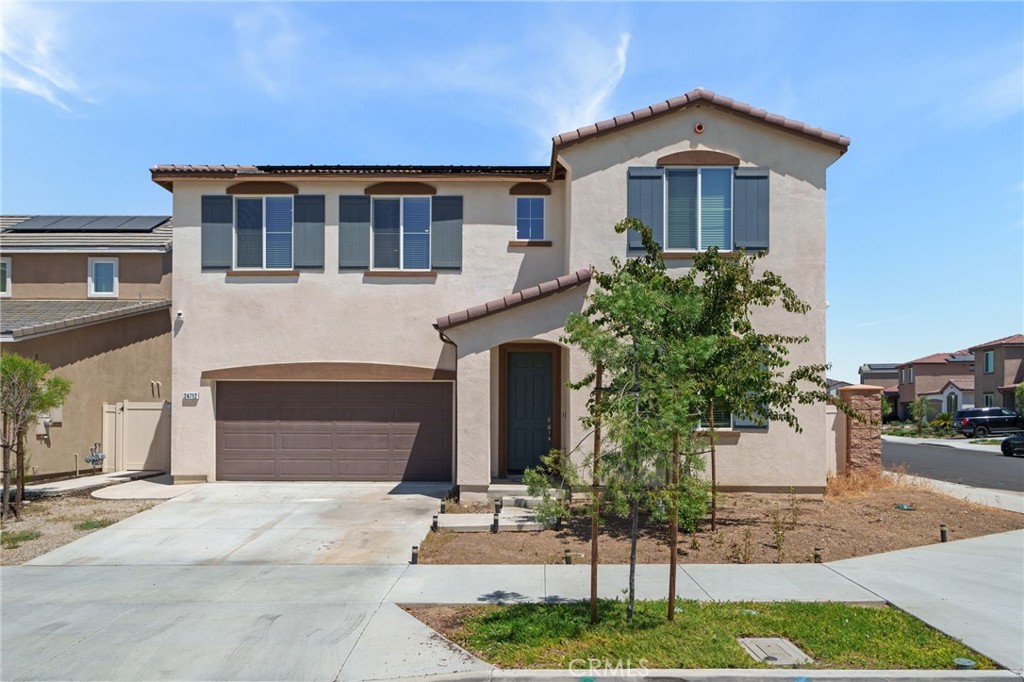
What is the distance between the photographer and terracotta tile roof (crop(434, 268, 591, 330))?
12523mm

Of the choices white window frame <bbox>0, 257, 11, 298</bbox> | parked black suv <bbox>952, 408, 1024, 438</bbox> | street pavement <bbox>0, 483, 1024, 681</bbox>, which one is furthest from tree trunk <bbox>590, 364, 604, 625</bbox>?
parked black suv <bbox>952, 408, 1024, 438</bbox>

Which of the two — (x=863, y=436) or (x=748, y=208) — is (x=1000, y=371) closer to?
(x=863, y=436)

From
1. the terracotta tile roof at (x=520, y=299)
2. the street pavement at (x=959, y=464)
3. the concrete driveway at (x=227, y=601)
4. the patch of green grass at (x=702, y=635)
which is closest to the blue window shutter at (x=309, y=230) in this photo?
the terracotta tile roof at (x=520, y=299)

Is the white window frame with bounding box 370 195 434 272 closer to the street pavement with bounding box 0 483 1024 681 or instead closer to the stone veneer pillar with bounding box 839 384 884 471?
the street pavement with bounding box 0 483 1024 681

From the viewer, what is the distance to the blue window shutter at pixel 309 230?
49.0ft

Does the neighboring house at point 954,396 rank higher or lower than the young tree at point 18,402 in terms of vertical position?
lower

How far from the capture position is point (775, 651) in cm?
611

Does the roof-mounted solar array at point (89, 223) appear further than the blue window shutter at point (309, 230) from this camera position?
Yes

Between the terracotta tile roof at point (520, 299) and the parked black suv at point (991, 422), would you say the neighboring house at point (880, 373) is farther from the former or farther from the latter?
the terracotta tile roof at point (520, 299)

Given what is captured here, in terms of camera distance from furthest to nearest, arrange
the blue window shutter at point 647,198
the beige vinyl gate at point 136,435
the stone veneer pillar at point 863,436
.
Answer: the beige vinyl gate at point 136,435
the stone veneer pillar at point 863,436
the blue window shutter at point 647,198

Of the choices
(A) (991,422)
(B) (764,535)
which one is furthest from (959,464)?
(A) (991,422)

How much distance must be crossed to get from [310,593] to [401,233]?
902cm

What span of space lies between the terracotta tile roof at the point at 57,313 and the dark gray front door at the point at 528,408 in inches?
407

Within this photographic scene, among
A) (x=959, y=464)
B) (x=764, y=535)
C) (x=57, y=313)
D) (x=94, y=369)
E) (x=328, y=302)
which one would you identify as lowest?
(x=959, y=464)
